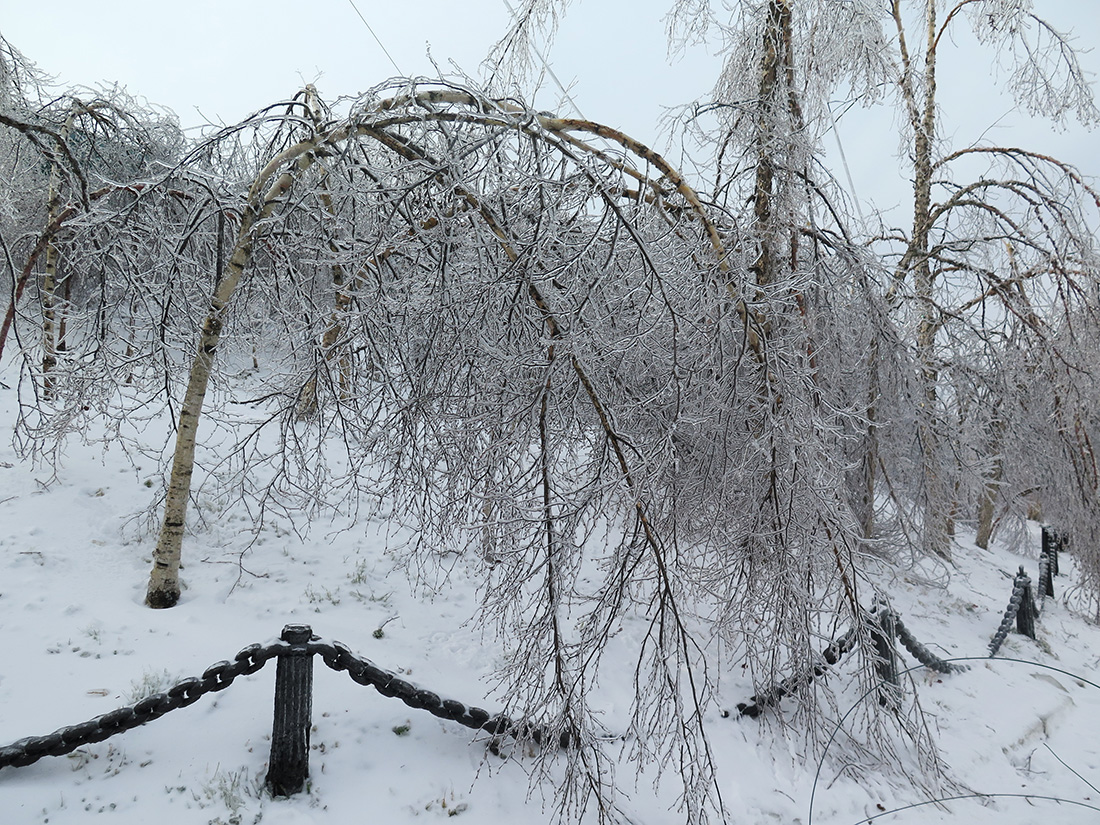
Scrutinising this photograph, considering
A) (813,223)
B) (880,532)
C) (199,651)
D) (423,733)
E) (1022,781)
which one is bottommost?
(1022,781)

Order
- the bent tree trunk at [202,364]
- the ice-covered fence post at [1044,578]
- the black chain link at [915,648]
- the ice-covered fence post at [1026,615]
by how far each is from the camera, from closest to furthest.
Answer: the bent tree trunk at [202,364] → the black chain link at [915,648] → the ice-covered fence post at [1026,615] → the ice-covered fence post at [1044,578]

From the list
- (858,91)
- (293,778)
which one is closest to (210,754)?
(293,778)

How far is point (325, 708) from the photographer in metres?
3.82

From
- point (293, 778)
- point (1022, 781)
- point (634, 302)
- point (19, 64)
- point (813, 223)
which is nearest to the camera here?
point (293, 778)

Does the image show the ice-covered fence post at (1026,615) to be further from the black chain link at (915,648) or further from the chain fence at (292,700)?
the chain fence at (292,700)

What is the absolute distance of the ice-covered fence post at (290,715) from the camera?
3193 mm

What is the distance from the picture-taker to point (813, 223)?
4.09 metres

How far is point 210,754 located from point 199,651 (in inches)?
40.0

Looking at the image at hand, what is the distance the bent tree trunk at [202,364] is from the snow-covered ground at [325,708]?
26 cm

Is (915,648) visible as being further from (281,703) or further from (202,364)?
(202,364)

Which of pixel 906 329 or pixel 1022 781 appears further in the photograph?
pixel 906 329

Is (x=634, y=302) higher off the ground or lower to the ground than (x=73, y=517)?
higher

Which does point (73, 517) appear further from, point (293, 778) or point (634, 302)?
point (634, 302)

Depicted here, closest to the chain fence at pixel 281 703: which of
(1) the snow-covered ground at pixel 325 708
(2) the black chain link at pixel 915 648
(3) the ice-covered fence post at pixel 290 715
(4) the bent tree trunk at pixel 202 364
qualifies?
(3) the ice-covered fence post at pixel 290 715
